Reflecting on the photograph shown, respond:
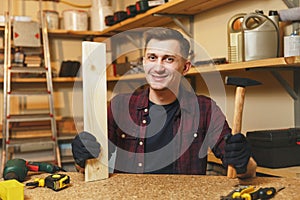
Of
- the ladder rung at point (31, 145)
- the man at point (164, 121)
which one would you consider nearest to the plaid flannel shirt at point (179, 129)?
the man at point (164, 121)

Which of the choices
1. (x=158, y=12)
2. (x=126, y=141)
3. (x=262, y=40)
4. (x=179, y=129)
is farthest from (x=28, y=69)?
(x=262, y=40)

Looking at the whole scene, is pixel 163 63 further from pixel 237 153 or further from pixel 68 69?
pixel 68 69

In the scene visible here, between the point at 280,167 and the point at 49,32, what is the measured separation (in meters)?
2.43

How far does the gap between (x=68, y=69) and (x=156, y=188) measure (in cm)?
260

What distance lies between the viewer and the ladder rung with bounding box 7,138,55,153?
121 inches

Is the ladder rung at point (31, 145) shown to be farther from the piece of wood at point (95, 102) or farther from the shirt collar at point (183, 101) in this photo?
the piece of wood at point (95, 102)

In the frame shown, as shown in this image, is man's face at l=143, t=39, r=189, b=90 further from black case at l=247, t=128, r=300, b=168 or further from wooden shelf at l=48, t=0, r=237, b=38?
wooden shelf at l=48, t=0, r=237, b=38

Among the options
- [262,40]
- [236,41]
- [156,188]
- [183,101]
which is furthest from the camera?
[236,41]

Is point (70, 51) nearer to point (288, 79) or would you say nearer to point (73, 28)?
point (73, 28)

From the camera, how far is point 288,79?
6.45 ft

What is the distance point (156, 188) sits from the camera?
3.22 ft

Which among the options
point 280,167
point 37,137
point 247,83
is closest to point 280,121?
point 280,167

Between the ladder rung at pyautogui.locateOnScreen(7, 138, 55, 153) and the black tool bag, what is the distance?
0.62 m

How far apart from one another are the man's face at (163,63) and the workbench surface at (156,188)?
561 millimetres
